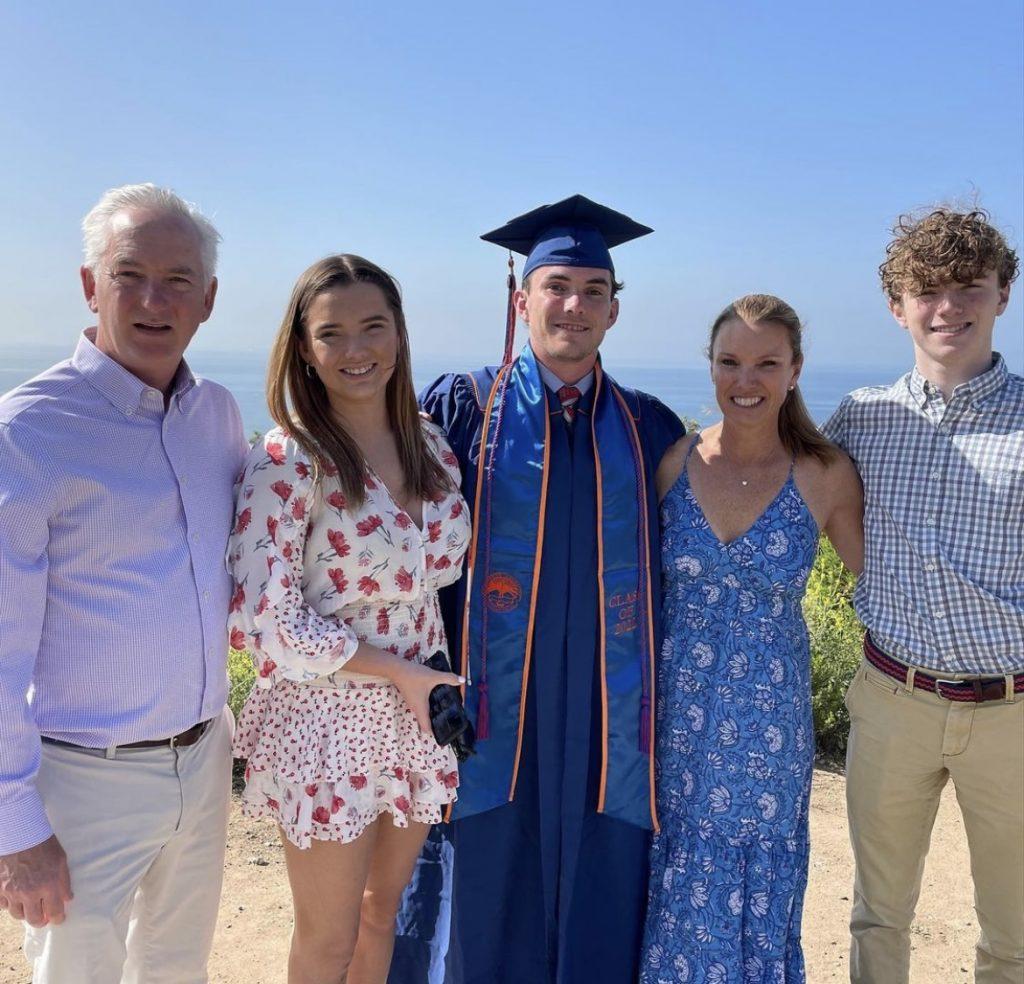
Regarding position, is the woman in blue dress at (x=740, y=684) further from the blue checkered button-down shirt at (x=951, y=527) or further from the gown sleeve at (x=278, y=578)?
the gown sleeve at (x=278, y=578)

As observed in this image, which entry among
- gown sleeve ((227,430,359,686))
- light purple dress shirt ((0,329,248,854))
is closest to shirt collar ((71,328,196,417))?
light purple dress shirt ((0,329,248,854))

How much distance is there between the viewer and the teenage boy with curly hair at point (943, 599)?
262 centimetres

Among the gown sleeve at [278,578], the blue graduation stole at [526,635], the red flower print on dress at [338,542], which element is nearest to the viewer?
the gown sleeve at [278,578]

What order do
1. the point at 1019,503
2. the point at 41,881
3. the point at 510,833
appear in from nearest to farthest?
the point at 41,881 → the point at 1019,503 → the point at 510,833

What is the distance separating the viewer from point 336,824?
2.17m

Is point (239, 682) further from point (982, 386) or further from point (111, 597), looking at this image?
point (982, 386)

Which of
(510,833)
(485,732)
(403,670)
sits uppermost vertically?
(403,670)

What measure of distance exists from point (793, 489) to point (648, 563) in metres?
0.47

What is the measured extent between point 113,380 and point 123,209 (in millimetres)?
383

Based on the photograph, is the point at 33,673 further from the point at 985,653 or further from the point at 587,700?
the point at 985,653

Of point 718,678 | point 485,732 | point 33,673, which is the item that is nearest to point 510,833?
point 485,732

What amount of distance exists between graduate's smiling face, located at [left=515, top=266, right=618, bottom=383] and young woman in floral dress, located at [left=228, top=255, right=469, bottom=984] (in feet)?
1.94

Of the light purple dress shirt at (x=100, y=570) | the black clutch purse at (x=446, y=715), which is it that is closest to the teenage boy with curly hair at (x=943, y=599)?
the black clutch purse at (x=446, y=715)

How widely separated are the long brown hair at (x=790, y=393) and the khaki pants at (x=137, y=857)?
5.77ft
